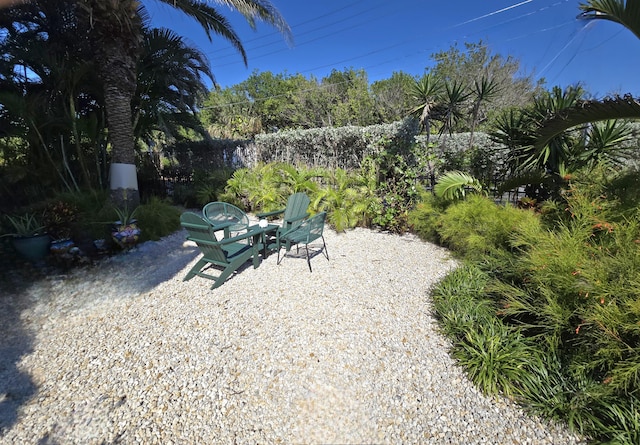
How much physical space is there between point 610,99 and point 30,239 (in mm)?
7699

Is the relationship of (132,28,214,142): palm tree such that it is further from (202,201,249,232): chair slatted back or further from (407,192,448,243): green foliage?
(407,192,448,243): green foliage

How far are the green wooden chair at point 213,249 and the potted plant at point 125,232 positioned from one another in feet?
5.79

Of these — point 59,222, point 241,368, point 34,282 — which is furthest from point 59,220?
point 241,368

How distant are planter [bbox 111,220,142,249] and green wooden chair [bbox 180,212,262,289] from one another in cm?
176

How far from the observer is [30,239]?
4.28 metres

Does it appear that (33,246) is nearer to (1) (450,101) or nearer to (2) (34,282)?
(2) (34,282)

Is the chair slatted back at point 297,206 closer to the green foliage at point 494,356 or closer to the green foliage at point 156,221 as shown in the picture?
the green foliage at point 156,221

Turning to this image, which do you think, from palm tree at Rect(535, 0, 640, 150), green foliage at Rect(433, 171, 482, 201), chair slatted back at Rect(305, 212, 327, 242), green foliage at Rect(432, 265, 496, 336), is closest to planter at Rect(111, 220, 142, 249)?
chair slatted back at Rect(305, 212, 327, 242)

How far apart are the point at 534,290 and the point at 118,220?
634 cm

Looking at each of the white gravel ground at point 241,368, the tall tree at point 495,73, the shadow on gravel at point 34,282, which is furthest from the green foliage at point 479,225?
the tall tree at point 495,73

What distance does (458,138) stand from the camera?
43.6ft

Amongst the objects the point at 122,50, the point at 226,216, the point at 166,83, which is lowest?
the point at 226,216

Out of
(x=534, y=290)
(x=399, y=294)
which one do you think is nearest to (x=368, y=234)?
(x=399, y=294)

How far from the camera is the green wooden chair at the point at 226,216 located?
453cm
